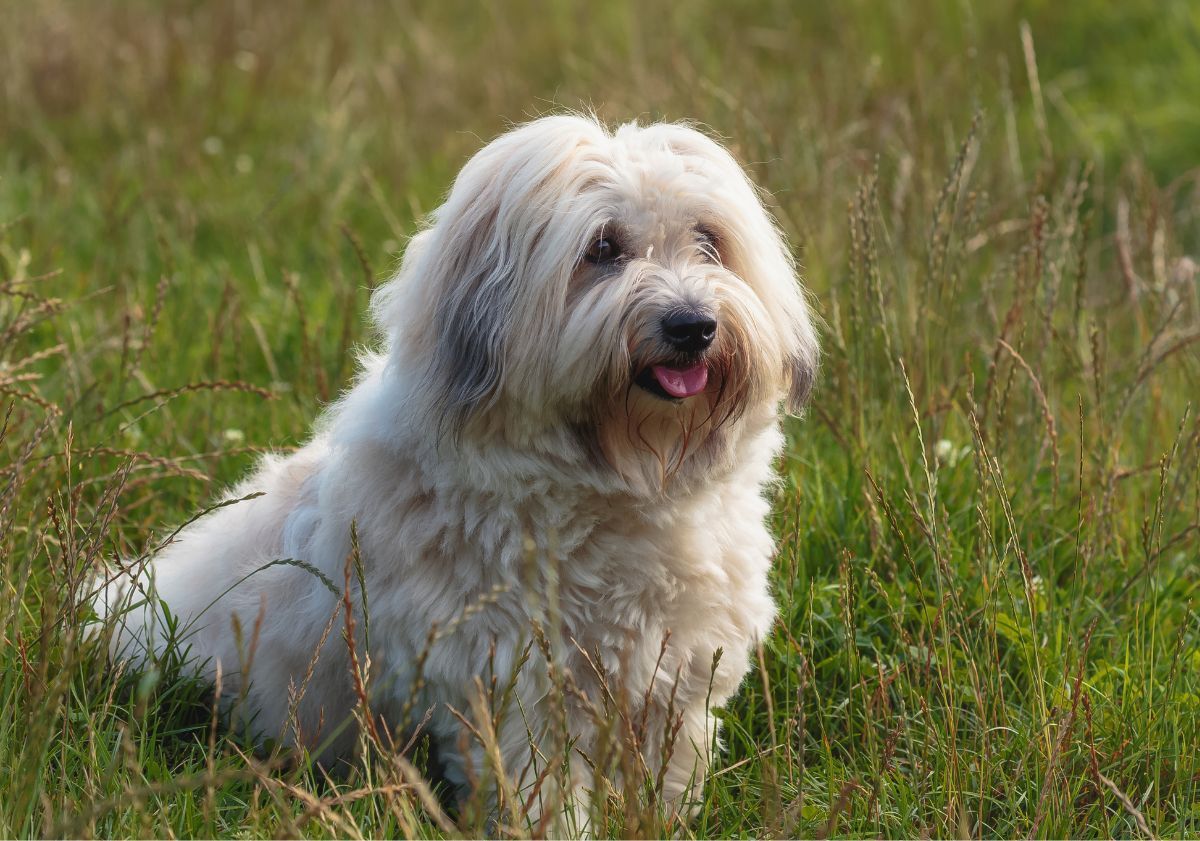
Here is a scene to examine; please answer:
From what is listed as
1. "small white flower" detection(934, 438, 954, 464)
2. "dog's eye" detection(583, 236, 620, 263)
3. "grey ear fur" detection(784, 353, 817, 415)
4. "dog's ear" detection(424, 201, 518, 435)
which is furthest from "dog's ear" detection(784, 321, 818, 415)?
"small white flower" detection(934, 438, 954, 464)

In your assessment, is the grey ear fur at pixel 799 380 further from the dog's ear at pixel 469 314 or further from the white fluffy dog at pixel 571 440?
the dog's ear at pixel 469 314

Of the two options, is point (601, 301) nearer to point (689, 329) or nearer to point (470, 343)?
point (689, 329)

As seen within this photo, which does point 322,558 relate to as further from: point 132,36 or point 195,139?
point 132,36

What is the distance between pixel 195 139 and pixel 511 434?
5.14m

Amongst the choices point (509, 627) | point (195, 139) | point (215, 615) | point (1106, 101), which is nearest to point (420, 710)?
point (509, 627)

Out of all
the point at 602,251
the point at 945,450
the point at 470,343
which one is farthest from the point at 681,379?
the point at 945,450

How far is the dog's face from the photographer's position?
282 centimetres

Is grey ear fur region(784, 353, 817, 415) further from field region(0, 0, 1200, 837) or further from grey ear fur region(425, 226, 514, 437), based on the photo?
grey ear fur region(425, 226, 514, 437)

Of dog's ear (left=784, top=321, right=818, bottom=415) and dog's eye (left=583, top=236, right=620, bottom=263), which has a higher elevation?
dog's eye (left=583, top=236, right=620, bottom=263)

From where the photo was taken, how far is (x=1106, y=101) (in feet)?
26.4

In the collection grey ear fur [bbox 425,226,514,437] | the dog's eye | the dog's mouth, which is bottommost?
the dog's mouth

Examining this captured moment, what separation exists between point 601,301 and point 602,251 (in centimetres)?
20

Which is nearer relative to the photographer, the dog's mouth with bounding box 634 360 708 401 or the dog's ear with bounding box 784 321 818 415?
the dog's mouth with bounding box 634 360 708 401

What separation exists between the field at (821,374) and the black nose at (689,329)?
0.52 metres
